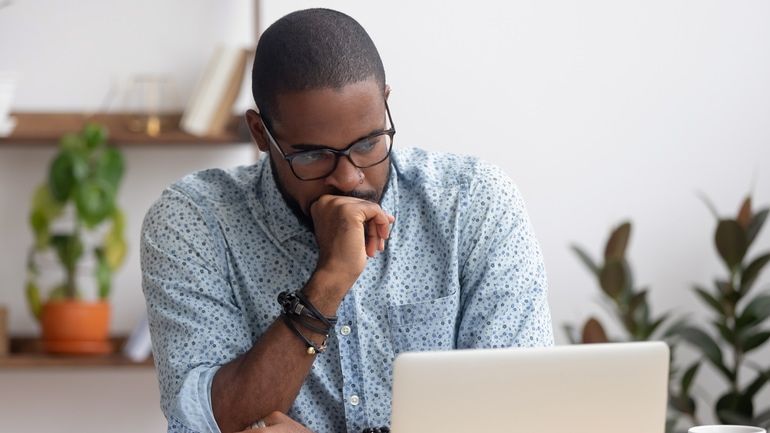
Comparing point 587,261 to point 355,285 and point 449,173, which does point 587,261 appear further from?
point 355,285

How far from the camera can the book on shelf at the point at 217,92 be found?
3.12 metres

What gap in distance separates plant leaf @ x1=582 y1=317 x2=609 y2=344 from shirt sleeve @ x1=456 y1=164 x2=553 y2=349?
1145mm

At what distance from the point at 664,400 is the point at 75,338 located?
220 centimetres

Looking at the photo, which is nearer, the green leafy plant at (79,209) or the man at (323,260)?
the man at (323,260)

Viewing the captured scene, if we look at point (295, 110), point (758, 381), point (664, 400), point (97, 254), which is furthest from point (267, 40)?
point (758, 381)

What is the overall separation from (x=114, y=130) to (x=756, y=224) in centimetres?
176

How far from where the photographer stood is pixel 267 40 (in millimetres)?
1713

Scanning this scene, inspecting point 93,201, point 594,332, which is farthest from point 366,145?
point 93,201

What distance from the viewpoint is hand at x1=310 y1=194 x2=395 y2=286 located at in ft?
5.37

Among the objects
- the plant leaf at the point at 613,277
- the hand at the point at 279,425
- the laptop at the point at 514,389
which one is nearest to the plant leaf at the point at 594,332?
the plant leaf at the point at 613,277

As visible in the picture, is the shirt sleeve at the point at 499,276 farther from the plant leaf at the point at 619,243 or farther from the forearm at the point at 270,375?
the plant leaf at the point at 619,243

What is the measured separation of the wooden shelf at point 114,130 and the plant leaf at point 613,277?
3.35 feet

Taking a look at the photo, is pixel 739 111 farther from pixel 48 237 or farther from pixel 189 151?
pixel 48 237

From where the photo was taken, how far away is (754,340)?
292 cm
